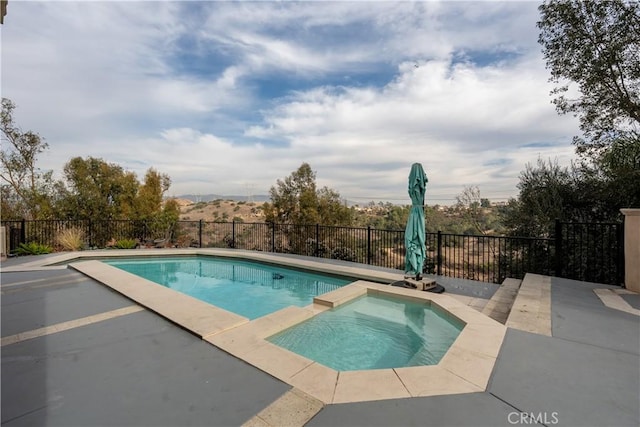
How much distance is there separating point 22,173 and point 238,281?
37.0 feet

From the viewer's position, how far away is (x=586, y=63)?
6180 millimetres

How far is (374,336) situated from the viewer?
361 cm

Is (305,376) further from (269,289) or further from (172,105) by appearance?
(172,105)

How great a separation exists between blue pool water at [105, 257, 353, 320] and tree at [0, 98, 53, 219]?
5542 mm

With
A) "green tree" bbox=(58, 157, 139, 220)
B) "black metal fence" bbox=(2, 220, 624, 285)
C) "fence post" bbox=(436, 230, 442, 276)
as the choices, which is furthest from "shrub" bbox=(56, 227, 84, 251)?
"fence post" bbox=(436, 230, 442, 276)

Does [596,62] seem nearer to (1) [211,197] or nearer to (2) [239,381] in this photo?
(2) [239,381]

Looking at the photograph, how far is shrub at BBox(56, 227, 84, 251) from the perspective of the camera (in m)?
9.81

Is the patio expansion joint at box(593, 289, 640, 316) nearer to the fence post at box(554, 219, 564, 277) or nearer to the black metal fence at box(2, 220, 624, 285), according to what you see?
the fence post at box(554, 219, 564, 277)

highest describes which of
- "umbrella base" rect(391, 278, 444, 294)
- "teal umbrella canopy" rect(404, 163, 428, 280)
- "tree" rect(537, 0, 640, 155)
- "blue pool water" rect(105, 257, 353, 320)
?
"tree" rect(537, 0, 640, 155)

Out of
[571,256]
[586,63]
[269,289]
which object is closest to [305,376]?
[269,289]

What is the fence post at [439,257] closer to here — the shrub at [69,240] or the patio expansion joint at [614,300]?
the patio expansion joint at [614,300]


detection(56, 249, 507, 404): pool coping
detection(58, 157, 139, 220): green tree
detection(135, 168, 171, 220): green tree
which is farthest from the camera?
detection(135, 168, 171, 220): green tree

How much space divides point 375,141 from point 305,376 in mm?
10560

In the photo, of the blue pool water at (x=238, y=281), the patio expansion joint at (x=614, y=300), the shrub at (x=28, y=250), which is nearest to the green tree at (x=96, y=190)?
the shrub at (x=28, y=250)
